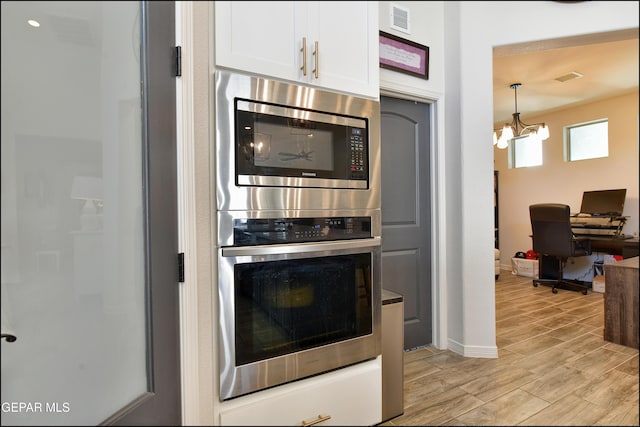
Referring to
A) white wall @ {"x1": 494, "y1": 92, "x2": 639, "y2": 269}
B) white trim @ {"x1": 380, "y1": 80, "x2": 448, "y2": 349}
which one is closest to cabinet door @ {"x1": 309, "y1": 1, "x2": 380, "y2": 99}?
white wall @ {"x1": 494, "y1": 92, "x2": 639, "y2": 269}

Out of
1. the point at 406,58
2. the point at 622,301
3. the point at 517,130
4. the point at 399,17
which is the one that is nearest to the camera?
the point at 622,301

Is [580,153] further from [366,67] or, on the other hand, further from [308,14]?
[308,14]

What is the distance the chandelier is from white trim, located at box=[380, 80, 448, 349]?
0.34 m

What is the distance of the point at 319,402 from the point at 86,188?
33.8 inches

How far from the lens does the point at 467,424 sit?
1062 millimetres

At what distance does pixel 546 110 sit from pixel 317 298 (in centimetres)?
94

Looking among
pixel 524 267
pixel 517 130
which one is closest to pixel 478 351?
pixel 517 130

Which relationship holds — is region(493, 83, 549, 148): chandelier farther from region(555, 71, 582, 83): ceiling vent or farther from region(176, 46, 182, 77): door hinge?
region(176, 46, 182, 77): door hinge

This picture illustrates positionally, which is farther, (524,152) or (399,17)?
(524,152)

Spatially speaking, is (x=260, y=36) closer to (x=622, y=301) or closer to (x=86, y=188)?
(x=86, y=188)

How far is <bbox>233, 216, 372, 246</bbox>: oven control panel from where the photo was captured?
80cm

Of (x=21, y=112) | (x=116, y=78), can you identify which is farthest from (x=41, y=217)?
(x=116, y=78)

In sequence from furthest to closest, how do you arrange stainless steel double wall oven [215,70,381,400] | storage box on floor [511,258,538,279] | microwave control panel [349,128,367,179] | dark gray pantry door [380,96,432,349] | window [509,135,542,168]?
storage box on floor [511,258,538,279], dark gray pantry door [380,96,432,349], window [509,135,542,168], microwave control panel [349,128,367,179], stainless steel double wall oven [215,70,381,400]

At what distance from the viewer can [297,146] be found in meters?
0.84
